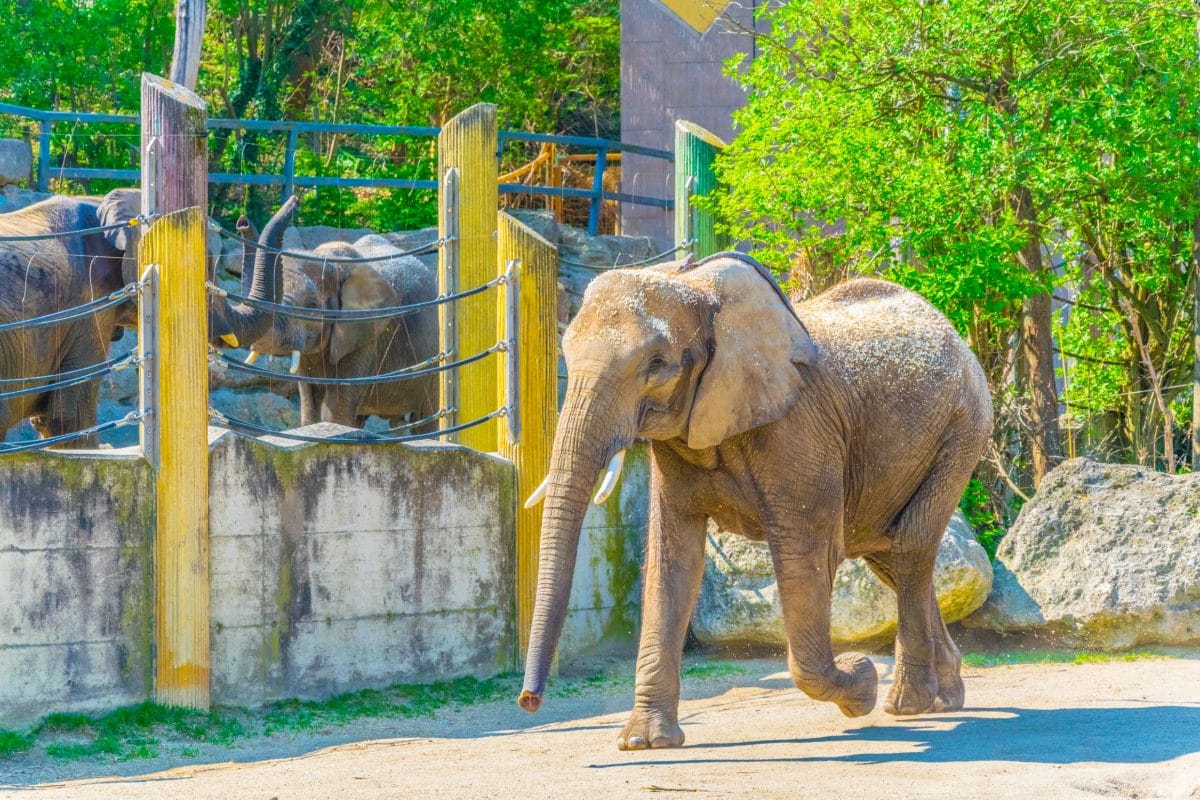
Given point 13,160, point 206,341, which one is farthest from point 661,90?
point 206,341

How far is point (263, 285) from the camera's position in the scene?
1077 cm

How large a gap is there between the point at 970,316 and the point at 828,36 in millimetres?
2264

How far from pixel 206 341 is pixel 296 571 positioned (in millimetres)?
1254

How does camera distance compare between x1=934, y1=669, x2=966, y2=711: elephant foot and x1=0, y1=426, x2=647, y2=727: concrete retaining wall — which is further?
x1=934, y1=669, x2=966, y2=711: elephant foot

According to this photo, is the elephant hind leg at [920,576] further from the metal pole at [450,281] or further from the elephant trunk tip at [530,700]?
the metal pole at [450,281]

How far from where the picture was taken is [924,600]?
820cm

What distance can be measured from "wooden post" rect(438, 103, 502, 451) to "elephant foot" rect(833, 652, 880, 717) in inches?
120

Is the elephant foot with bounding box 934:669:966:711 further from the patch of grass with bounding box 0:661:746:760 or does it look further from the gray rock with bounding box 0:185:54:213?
the gray rock with bounding box 0:185:54:213

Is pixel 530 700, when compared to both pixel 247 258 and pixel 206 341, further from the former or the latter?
pixel 247 258

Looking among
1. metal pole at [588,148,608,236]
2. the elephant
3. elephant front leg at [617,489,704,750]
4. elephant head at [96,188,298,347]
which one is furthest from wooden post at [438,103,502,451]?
metal pole at [588,148,608,236]

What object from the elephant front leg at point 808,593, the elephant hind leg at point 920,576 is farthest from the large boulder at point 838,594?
the elephant front leg at point 808,593

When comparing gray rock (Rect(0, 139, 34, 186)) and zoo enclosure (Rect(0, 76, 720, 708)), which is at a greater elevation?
gray rock (Rect(0, 139, 34, 186))

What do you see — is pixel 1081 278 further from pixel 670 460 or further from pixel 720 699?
pixel 670 460

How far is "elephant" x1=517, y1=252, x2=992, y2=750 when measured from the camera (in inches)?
260
